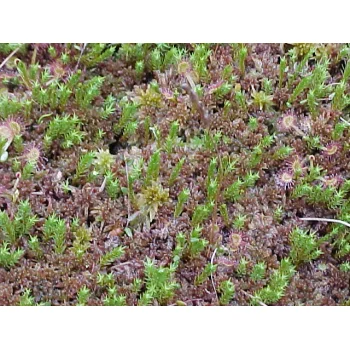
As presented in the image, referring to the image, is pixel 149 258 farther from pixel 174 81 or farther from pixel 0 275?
pixel 174 81

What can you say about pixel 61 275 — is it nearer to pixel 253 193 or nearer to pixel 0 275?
pixel 0 275

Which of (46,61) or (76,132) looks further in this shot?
(46,61)
